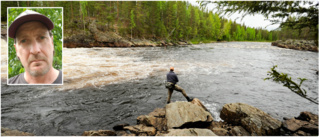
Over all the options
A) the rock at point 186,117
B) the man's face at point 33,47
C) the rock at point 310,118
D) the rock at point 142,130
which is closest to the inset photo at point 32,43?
the man's face at point 33,47

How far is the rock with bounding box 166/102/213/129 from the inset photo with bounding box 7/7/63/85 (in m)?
4.32

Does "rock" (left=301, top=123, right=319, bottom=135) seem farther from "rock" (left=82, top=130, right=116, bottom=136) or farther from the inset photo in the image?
the inset photo

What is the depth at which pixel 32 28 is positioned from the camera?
3.38 m

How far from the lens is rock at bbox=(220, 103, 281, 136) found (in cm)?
656

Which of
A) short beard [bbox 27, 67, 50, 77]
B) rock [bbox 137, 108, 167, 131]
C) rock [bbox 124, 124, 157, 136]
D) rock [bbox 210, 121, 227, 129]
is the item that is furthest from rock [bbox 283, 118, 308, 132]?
short beard [bbox 27, 67, 50, 77]

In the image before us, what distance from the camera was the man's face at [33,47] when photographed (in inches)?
129

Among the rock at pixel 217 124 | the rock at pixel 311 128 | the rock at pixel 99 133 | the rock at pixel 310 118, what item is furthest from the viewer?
the rock at pixel 310 118

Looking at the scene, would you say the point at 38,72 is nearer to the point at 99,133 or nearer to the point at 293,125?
the point at 99,133

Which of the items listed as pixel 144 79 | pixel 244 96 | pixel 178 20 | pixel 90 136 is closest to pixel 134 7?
pixel 178 20

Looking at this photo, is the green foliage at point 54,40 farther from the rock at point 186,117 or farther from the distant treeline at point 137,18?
the distant treeline at point 137,18

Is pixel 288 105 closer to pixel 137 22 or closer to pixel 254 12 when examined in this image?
pixel 254 12

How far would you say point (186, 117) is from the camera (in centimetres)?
687

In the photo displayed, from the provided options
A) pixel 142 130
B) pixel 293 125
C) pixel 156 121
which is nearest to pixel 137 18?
pixel 156 121

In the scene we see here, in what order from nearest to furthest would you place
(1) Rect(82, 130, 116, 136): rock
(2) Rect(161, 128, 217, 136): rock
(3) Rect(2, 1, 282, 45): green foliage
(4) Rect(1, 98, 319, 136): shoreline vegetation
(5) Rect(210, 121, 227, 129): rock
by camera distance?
(2) Rect(161, 128, 217, 136): rock
(1) Rect(82, 130, 116, 136): rock
(4) Rect(1, 98, 319, 136): shoreline vegetation
(5) Rect(210, 121, 227, 129): rock
(3) Rect(2, 1, 282, 45): green foliage
